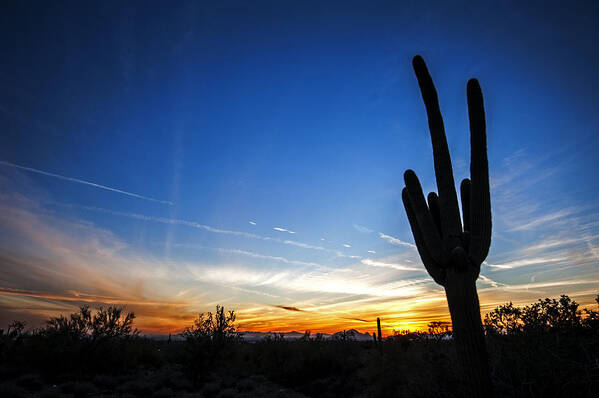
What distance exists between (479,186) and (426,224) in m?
1.27

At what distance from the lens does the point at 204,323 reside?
552 inches

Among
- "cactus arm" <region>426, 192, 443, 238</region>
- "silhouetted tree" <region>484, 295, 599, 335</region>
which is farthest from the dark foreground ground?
"cactus arm" <region>426, 192, 443, 238</region>

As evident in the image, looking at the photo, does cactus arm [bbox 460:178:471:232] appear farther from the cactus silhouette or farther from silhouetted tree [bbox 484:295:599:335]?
silhouetted tree [bbox 484:295:599:335]

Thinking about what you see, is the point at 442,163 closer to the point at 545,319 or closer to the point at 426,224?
the point at 426,224

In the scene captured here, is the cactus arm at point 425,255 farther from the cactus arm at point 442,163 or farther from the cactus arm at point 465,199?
the cactus arm at point 465,199

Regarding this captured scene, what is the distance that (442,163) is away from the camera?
6.32 meters

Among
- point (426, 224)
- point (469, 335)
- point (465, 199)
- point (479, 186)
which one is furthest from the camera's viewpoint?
point (465, 199)

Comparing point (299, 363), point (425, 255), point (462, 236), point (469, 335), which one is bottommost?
point (299, 363)

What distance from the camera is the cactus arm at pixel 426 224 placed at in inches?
234

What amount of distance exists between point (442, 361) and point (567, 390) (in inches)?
143

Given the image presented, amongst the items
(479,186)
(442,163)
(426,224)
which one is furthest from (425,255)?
(442,163)

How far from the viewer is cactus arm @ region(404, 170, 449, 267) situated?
5.94 meters

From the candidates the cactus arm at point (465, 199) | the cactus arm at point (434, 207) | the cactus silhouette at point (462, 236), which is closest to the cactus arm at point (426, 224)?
the cactus silhouette at point (462, 236)

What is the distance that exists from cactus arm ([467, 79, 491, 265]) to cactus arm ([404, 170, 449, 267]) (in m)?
0.55
